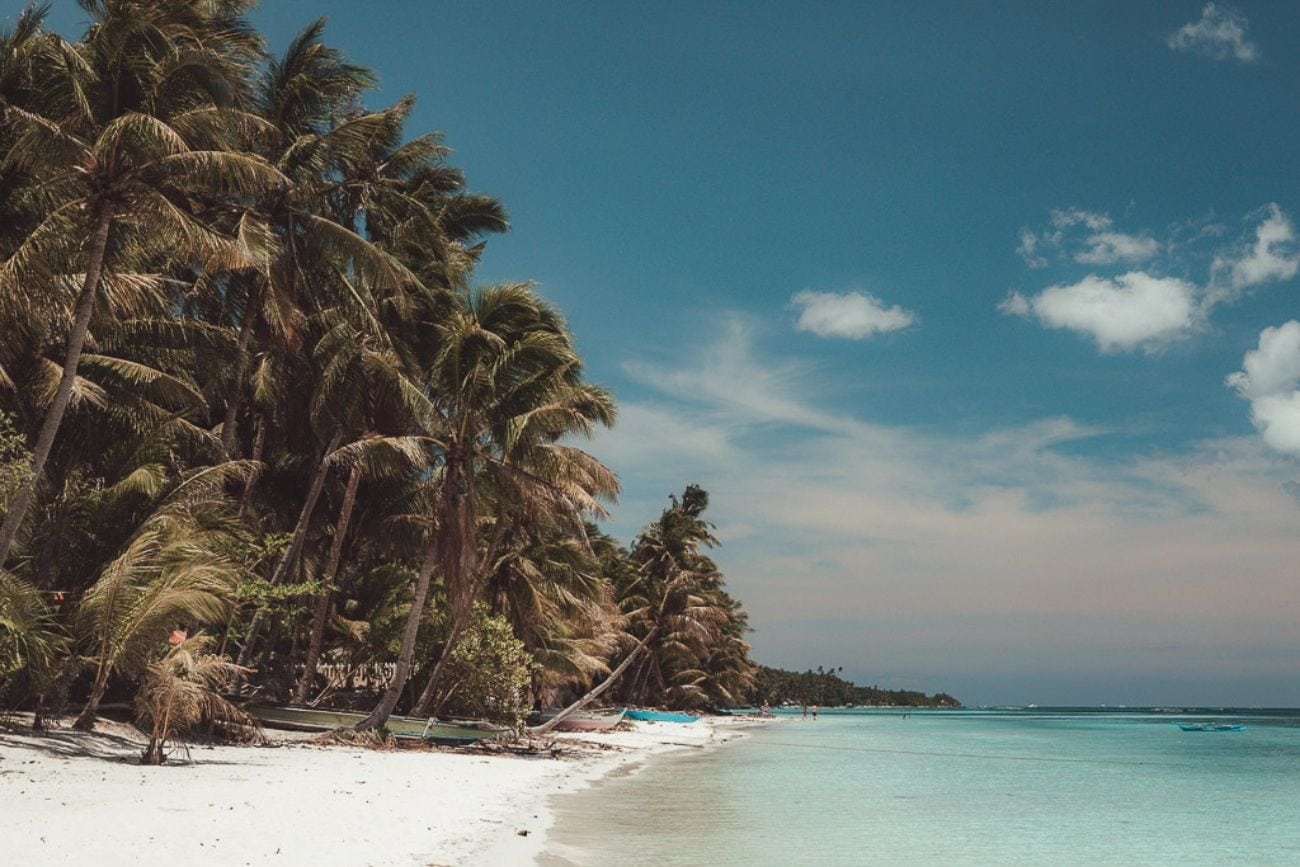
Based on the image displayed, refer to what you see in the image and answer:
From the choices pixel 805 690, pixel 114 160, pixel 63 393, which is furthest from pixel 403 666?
pixel 805 690

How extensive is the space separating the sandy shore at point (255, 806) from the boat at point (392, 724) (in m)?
2.23

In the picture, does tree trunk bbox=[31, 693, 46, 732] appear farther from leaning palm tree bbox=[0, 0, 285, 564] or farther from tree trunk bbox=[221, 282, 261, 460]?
tree trunk bbox=[221, 282, 261, 460]

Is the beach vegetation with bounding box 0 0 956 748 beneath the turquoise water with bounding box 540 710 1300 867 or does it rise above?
above

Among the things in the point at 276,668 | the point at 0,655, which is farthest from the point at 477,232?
the point at 0,655

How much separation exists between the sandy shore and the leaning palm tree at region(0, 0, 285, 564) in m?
3.57

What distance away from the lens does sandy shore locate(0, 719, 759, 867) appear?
22.4 ft

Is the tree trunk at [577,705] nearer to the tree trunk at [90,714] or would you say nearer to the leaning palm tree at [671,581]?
the leaning palm tree at [671,581]

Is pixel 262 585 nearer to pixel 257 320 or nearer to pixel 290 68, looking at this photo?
pixel 257 320

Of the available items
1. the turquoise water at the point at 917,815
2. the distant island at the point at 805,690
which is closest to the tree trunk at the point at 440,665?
the turquoise water at the point at 917,815

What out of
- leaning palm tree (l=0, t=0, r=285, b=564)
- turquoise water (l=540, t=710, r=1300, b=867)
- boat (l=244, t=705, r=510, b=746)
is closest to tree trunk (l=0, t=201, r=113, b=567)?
leaning palm tree (l=0, t=0, r=285, b=564)

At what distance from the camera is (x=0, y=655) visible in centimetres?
1064

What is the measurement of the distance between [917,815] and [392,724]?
32.6 ft

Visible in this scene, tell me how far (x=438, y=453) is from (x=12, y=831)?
1263 cm

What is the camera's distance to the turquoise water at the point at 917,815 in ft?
34.8
